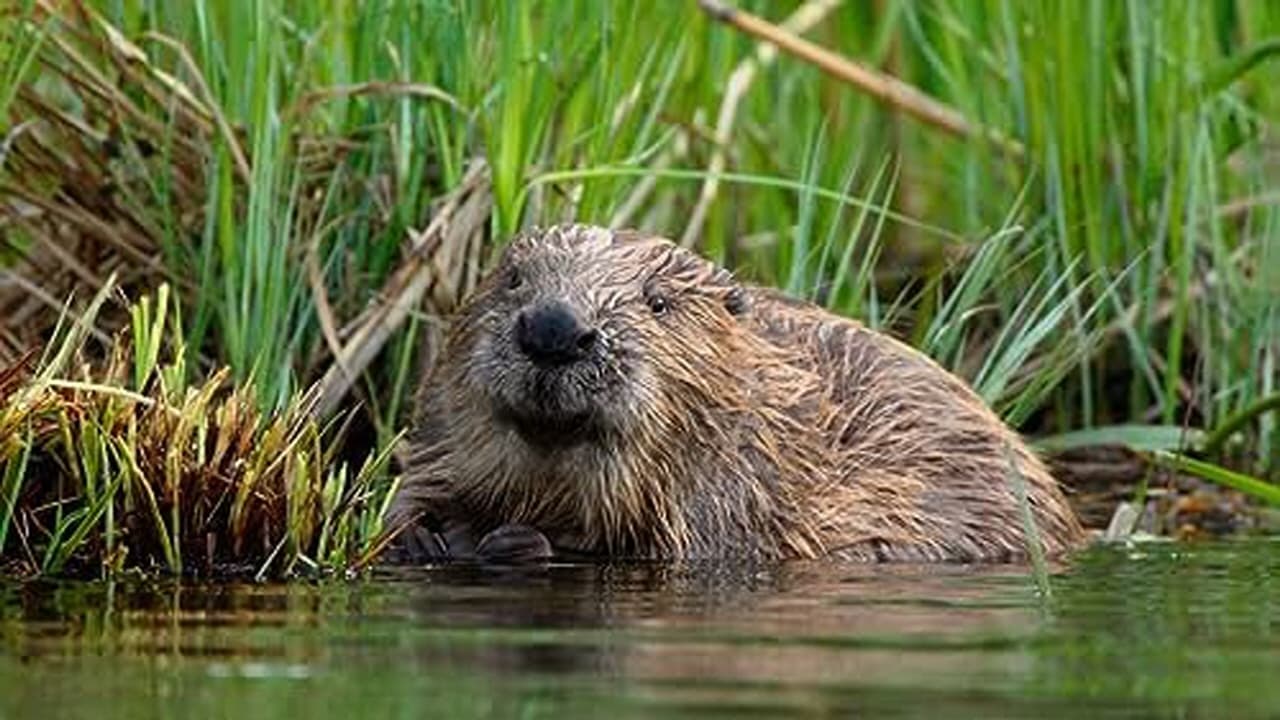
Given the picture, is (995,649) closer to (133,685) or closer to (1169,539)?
(133,685)

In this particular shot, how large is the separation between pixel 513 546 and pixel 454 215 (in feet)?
3.59

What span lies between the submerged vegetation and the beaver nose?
38cm

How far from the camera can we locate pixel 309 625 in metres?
4.30

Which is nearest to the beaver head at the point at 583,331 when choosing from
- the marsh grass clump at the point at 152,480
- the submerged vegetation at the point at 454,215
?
the submerged vegetation at the point at 454,215

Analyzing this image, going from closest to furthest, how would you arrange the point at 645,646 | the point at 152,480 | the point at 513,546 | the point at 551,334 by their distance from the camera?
the point at 645,646 < the point at 152,480 < the point at 551,334 < the point at 513,546

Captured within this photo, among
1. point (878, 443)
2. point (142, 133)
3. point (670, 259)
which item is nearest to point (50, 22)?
point (142, 133)

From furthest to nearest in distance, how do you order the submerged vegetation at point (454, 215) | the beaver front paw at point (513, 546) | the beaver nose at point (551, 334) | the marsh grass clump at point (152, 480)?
the beaver front paw at point (513, 546), the beaver nose at point (551, 334), the submerged vegetation at point (454, 215), the marsh grass clump at point (152, 480)

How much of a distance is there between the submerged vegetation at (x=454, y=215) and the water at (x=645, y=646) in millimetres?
264

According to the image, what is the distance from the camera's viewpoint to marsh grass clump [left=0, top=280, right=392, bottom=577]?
4871 millimetres

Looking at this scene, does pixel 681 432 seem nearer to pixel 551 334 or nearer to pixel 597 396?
pixel 597 396

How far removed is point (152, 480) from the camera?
4941 millimetres

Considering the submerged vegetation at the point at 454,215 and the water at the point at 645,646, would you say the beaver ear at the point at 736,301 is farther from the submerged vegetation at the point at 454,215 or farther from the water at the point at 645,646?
the water at the point at 645,646

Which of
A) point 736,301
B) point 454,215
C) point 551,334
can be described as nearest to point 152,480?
point 551,334

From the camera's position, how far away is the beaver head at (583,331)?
17.7ft
